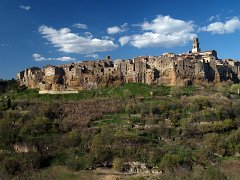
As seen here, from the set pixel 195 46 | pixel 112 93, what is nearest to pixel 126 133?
pixel 112 93

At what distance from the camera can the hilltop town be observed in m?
56.3

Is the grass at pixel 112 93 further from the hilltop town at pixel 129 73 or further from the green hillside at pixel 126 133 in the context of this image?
the hilltop town at pixel 129 73

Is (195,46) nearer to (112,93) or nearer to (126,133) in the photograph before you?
(112,93)

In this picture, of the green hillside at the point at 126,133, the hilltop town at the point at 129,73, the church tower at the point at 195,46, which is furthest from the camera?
the church tower at the point at 195,46

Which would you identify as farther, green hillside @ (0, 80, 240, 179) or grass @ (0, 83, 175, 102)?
grass @ (0, 83, 175, 102)

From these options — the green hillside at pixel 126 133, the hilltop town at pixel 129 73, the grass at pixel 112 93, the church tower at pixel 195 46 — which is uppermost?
the church tower at pixel 195 46

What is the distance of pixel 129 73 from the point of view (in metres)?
58.1

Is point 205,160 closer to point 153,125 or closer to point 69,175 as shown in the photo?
point 153,125

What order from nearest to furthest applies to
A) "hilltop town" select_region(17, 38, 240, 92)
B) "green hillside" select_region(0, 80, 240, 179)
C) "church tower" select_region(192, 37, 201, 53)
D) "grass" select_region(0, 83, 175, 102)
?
"green hillside" select_region(0, 80, 240, 179)
"grass" select_region(0, 83, 175, 102)
"hilltop town" select_region(17, 38, 240, 92)
"church tower" select_region(192, 37, 201, 53)

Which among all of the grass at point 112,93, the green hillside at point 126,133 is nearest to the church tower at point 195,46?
the green hillside at point 126,133

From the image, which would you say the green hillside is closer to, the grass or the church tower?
the grass

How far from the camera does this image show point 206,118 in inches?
1726

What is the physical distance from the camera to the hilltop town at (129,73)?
185 feet

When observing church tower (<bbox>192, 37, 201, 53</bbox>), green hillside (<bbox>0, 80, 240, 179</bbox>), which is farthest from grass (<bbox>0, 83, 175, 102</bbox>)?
church tower (<bbox>192, 37, 201, 53</bbox>)
